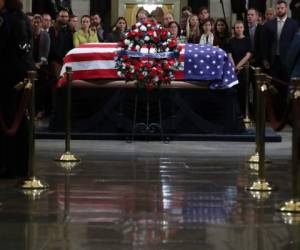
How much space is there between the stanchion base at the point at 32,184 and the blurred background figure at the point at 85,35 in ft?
24.7

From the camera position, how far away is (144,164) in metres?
10.2

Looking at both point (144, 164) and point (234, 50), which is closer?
point (144, 164)

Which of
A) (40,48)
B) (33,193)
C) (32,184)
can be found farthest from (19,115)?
(40,48)

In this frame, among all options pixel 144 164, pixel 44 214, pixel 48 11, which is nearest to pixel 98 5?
pixel 48 11

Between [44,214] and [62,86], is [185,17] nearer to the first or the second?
[62,86]

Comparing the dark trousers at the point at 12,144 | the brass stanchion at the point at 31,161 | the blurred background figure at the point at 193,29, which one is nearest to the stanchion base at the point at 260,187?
the brass stanchion at the point at 31,161

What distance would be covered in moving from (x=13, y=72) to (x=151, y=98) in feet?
15.5

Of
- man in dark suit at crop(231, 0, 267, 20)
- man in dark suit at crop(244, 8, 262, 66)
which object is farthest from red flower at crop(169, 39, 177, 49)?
man in dark suit at crop(231, 0, 267, 20)

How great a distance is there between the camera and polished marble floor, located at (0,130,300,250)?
588cm

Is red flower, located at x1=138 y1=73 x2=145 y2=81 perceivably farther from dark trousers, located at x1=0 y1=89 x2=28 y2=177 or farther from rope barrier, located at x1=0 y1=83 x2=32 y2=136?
rope barrier, located at x1=0 y1=83 x2=32 y2=136

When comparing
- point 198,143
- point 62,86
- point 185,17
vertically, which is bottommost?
point 198,143

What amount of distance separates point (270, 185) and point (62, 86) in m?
5.67

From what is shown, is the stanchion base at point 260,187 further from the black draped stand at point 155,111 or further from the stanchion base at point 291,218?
the black draped stand at point 155,111

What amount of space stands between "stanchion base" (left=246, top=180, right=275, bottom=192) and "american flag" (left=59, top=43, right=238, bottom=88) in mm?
4897
